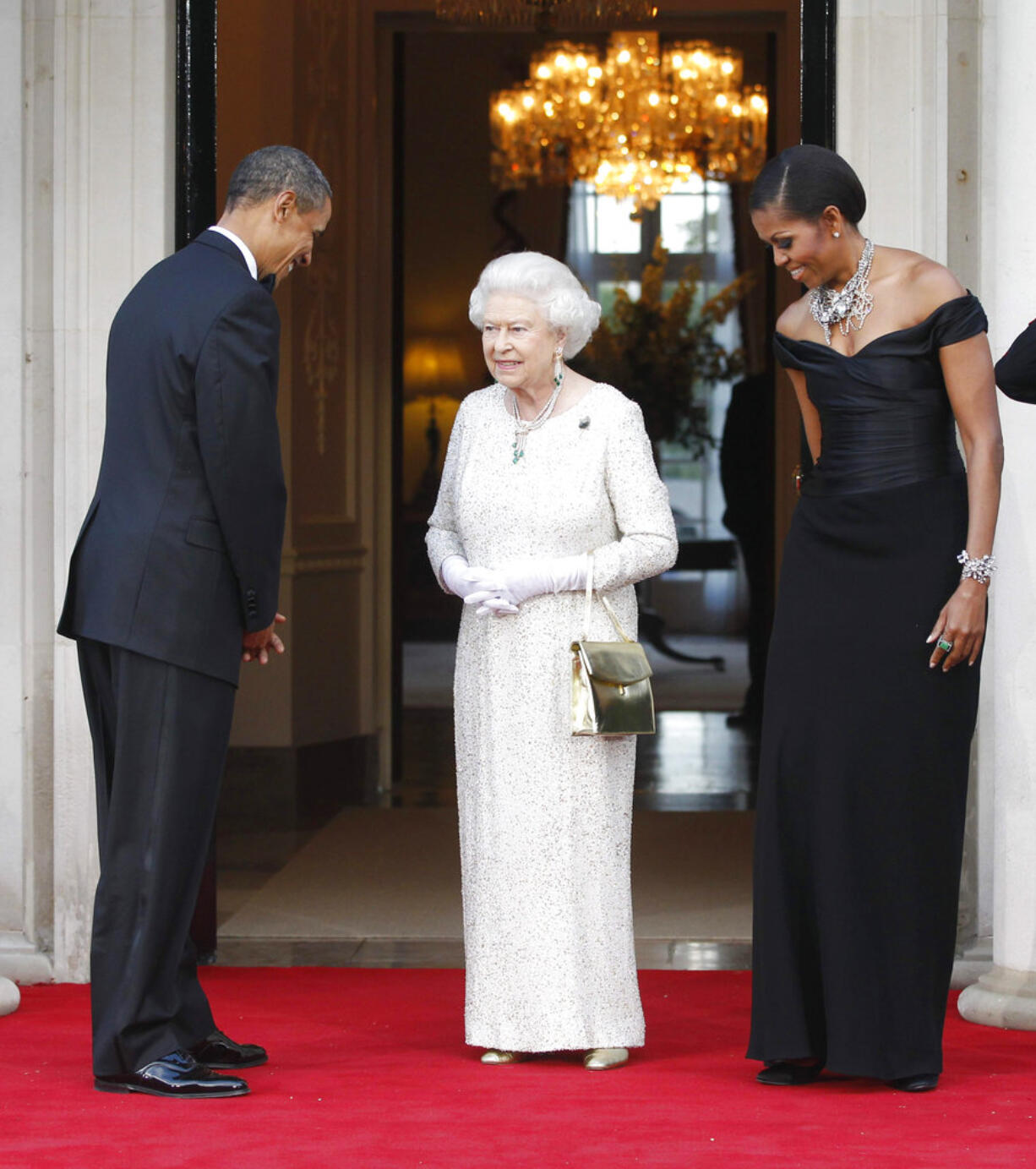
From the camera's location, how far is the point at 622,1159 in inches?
122

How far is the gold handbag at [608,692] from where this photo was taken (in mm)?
3721

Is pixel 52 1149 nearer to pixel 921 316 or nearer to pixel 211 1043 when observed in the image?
pixel 211 1043

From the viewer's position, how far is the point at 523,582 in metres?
3.82

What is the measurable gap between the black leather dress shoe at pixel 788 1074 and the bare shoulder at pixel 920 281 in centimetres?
152

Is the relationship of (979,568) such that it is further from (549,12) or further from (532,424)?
(549,12)

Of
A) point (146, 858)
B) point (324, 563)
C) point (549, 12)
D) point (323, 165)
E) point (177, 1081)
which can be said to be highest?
point (549, 12)

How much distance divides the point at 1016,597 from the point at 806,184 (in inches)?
49.6

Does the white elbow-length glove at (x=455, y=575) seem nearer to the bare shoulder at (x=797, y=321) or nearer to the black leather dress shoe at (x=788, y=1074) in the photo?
the bare shoulder at (x=797, y=321)

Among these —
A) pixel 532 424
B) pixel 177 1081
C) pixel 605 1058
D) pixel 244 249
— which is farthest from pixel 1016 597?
pixel 177 1081

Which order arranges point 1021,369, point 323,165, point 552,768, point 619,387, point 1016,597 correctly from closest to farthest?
point 1021,369, point 552,768, point 1016,597, point 323,165, point 619,387

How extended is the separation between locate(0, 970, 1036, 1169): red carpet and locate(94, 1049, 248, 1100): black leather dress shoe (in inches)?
1.2

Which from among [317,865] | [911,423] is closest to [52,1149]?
[911,423]

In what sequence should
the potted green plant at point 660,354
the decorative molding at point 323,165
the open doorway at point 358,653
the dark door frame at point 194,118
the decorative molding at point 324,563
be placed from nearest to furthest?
the dark door frame at point 194,118 < the open doorway at point 358,653 < the decorative molding at point 324,563 < the decorative molding at point 323,165 < the potted green plant at point 660,354

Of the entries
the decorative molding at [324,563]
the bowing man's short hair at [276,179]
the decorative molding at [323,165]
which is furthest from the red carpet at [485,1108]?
the decorative molding at [323,165]
